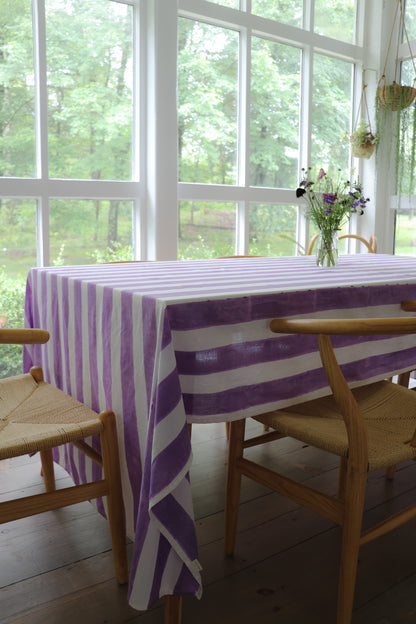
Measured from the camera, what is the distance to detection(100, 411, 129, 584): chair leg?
1323 millimetres

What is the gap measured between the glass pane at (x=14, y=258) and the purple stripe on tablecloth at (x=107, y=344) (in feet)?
4.91

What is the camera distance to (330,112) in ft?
13.6

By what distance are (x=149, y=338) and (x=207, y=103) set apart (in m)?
2.48

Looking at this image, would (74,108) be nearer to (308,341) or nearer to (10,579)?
(308,341)

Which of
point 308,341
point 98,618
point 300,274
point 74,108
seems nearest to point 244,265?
point 300,274

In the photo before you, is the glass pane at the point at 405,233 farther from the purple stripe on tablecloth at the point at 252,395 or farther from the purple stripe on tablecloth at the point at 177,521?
the purple stripe on tablecloth at the point at 177,521

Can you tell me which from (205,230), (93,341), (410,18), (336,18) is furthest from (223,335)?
(410,18)

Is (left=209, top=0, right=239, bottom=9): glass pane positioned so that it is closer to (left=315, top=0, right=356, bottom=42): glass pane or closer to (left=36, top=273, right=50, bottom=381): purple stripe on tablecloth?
(left=315, top=0, right=356, bottom=42): glass pane

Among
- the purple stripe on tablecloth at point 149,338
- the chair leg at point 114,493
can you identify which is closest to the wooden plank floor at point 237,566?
the chair leg at point 114,493

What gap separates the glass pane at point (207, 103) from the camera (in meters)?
3.22

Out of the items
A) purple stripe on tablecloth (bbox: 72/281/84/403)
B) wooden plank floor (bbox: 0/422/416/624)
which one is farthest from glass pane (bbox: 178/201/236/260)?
purple stripe on tablecloth (bbox: 72/281/84/403)

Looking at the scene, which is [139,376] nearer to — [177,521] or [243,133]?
[177,521]

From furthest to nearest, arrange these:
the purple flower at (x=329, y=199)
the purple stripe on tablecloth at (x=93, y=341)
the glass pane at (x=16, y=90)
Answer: the glass pane at (x=16, y=90) < the purple flower at (x=329, y=199) < the purple stripe on tablecloth at (x=93, y=341)

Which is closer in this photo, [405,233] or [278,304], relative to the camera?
[278,304]
